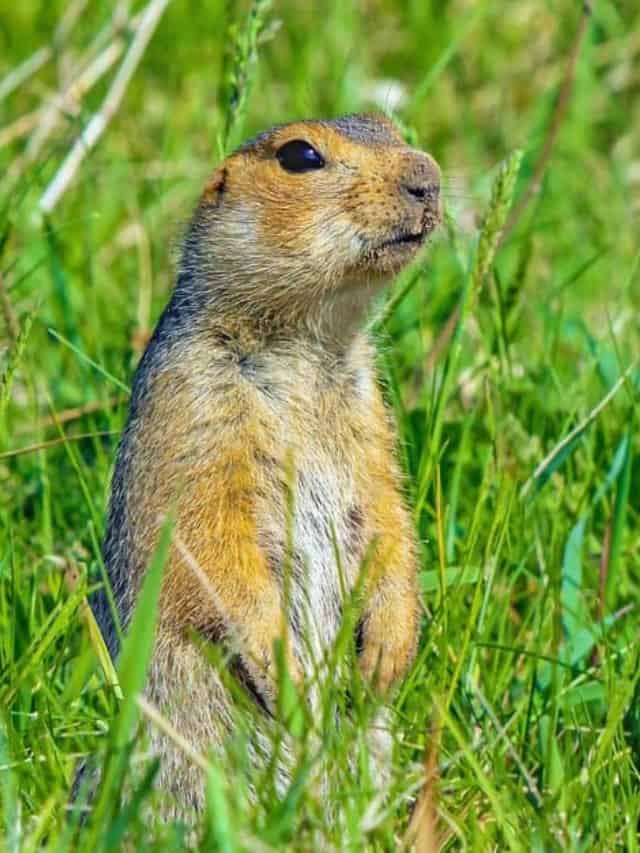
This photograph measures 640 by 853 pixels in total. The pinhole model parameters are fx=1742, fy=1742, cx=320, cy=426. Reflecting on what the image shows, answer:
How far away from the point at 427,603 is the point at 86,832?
1462 mm

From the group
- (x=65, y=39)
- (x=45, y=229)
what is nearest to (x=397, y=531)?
(x=45, y=229)

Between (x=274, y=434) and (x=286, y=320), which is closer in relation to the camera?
(x=274, y=434)

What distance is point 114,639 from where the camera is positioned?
341 cm

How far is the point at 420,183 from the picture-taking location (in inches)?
134

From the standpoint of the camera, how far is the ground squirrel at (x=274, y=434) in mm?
3256

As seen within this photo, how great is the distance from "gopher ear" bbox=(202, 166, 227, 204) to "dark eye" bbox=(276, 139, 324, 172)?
169 millimetres

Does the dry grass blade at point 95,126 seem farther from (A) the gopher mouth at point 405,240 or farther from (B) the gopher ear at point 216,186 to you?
(A) the gopher mouth at point 405,240

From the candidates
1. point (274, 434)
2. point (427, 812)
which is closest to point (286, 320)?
point (274, 434)

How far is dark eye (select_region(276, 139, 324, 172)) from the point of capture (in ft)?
Answer: 11.6

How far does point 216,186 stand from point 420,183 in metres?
0.53

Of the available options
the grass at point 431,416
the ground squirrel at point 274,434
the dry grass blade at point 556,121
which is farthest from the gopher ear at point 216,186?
the dry grass blade at point 556,121

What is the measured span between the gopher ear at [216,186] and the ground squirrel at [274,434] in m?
0.04

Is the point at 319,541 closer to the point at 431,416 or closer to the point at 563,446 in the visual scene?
the point at 431,416

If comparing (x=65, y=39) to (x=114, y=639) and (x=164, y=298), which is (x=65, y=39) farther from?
(x=114, y=639)
